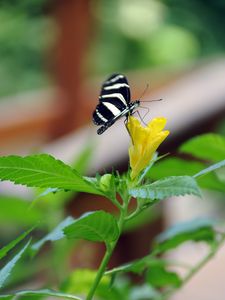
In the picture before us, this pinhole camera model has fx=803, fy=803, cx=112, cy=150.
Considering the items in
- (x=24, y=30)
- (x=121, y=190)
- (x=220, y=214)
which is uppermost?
(x=24, y=30)

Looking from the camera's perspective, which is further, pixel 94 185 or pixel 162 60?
pixel 162 60

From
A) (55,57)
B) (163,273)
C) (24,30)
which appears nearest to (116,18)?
(24,30)

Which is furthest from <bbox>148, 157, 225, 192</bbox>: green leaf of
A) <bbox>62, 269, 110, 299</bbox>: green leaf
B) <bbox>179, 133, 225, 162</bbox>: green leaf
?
<bbox>62, 269, 110, 299</bbox>: green leaf

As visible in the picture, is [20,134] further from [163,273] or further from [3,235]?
[163,273]

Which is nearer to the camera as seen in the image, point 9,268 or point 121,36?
point 9,268

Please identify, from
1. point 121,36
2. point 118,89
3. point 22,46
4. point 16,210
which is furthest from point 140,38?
point 118,89

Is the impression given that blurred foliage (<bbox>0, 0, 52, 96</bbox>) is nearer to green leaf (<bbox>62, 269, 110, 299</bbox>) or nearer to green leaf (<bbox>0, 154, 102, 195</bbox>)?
green leaf (<bbox>62, 269, 110, 299</bbox>)

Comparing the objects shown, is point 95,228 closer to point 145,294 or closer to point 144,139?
point 144,139

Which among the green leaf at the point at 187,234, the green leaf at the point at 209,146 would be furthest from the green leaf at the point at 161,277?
the green leaf at the point at 209,146
